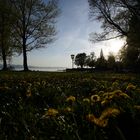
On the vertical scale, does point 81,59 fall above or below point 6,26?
below

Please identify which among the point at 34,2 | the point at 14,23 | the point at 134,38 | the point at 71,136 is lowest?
the point at 71,136

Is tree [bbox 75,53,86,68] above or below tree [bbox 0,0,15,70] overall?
below

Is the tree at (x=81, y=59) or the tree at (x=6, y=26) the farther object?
the tree at (x=81, y=59)

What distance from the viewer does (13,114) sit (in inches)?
156

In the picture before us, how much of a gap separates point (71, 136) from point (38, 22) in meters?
38.4

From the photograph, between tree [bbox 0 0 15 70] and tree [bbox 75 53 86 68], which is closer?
tree [bbox 0 0 15 70]

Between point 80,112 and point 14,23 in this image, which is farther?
point 14,23

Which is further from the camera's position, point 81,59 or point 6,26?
point 81,59

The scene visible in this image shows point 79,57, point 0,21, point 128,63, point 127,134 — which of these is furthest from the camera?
point 79,57

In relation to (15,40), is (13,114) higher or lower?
lower

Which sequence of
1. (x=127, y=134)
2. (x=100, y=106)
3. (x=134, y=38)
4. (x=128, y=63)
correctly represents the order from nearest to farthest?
(x=127, y=134)
(x=100, y=106)
(x=134, y=38)
(x=128, y=63)

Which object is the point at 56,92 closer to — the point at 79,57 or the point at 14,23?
the point at 14,23

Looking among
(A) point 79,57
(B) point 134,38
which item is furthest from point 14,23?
(A) point 79,57

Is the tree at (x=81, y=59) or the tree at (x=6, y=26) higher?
the tree at (x=6, y=26)
